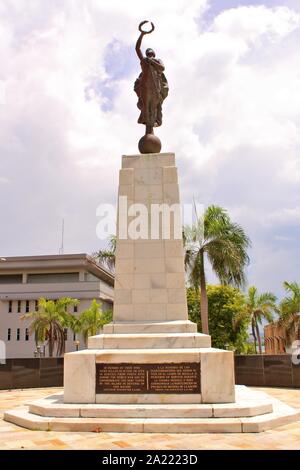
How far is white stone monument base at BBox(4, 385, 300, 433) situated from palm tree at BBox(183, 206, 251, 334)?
1191 centimetres

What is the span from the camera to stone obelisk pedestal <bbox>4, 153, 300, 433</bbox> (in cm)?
811

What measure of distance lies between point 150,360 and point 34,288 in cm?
4228

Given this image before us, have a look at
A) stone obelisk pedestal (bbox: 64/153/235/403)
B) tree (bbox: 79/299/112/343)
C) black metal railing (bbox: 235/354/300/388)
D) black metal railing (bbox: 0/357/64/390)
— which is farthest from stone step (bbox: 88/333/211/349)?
tree (bbox: 79/299/112/343)

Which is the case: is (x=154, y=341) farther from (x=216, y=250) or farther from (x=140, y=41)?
(x=216, y=250)

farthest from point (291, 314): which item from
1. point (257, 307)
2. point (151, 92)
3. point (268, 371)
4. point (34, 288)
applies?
point (34, 288)

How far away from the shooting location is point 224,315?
3434 centimetres

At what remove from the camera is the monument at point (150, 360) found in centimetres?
817

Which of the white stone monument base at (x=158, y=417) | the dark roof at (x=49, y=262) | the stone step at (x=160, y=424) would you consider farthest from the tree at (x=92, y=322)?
the stone step at (x=160, y=424)

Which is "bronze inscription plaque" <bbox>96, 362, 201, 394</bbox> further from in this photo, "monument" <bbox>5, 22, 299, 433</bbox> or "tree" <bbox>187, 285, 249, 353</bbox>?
"tree" <bbox>187, 285, 249, 353</bbox>

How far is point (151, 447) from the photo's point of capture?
6711 millimetres

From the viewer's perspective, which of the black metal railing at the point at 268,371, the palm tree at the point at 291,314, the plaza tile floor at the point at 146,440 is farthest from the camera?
the palm tree at the point at 291,314

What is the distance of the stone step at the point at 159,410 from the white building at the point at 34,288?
39.2 m

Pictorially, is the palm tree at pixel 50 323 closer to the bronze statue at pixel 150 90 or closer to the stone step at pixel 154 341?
the bronze statue at pixel 150 90

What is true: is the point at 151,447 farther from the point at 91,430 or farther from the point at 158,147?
the point at 158,147
